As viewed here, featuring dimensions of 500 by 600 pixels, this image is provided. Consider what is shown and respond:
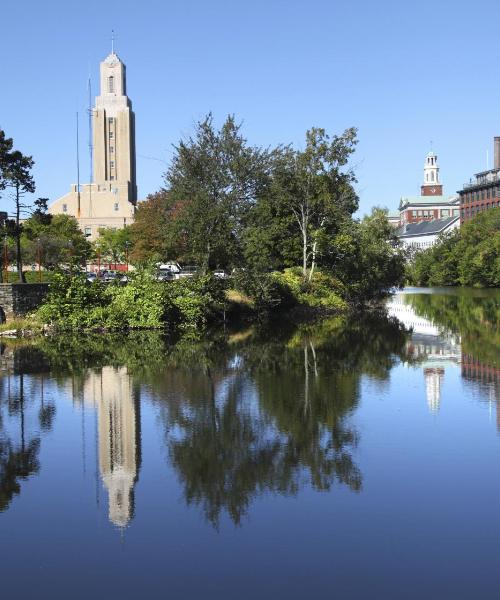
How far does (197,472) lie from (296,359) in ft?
42.2

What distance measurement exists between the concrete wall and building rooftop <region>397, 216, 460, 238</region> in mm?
124457

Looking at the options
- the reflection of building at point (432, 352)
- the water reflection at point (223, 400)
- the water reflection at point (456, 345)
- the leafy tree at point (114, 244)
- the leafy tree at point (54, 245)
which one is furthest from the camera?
the leafy tree at point (114, 244)

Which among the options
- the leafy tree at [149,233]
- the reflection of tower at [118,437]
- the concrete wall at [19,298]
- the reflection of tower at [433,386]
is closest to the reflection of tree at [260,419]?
the reflection of tower at [118,437]

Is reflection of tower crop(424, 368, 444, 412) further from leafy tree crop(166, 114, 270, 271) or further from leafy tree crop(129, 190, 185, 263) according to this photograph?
leafy tree crop(129, 190, 185, 263)

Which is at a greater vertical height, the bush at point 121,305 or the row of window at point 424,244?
the row of window at point 424,244

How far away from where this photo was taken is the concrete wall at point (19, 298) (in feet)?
111

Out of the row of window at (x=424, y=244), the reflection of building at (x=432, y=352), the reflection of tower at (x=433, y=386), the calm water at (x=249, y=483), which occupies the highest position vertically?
the row of window at (x=424, y=244)

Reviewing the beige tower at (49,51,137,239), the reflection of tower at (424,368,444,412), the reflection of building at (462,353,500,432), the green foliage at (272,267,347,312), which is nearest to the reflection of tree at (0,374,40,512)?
the reflection of tower at (424,368,444,412)

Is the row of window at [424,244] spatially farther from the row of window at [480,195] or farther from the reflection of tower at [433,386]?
the reflection of tower at [433,386]

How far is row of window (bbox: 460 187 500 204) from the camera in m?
124

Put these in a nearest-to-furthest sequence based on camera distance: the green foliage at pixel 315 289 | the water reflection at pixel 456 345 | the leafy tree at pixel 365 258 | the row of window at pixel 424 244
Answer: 1. the water reflection at pixel 456 345
2. the green foliage at pixel 315 289
3. the leafy tree at pixel 365 258
4. the row of window at pixel 424 244

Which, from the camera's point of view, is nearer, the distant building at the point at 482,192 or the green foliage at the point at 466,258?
the green foliage at the point at 466,258

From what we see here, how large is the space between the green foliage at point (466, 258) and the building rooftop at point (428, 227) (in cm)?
4125

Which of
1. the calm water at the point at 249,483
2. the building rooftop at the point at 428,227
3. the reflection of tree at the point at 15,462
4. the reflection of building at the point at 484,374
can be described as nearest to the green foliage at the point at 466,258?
the building rooftop at the point at 428,227
